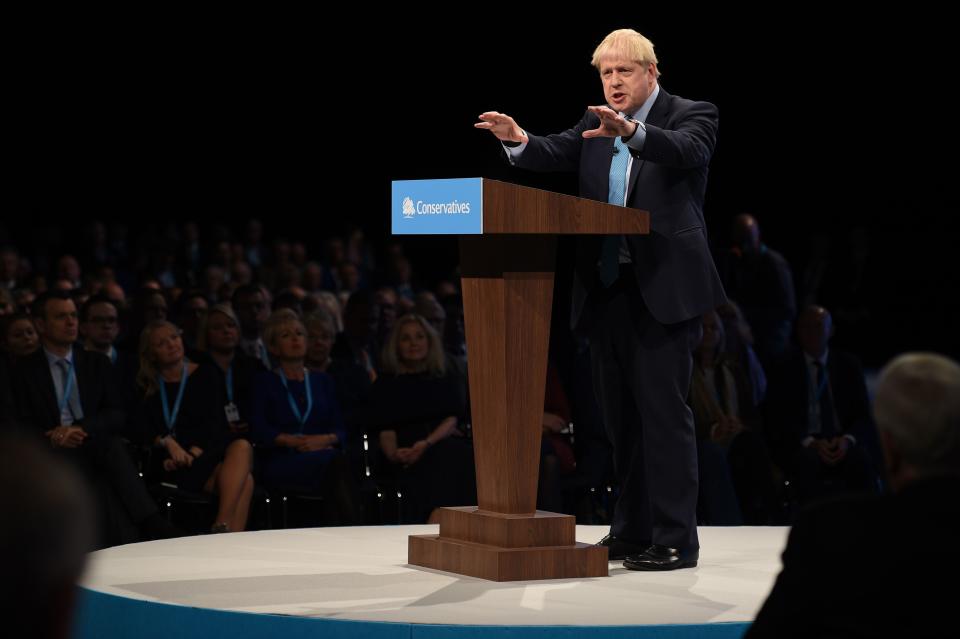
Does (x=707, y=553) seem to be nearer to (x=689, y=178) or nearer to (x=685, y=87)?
(x=689, y=178)

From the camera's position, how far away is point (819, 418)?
18.3ft

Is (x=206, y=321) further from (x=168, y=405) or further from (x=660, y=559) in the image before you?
(x=660, y=559)

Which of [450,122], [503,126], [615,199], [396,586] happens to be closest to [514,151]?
[503,126]

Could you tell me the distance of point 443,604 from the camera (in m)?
2.78

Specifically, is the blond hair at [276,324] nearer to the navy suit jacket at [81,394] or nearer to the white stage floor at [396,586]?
the navy suit jacket at [81,394]

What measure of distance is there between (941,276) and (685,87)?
282 cm

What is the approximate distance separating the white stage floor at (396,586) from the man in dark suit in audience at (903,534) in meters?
1.12

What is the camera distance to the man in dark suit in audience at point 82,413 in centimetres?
469

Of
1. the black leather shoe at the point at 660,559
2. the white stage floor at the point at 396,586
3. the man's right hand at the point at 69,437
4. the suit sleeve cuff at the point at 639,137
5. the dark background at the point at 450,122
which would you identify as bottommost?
the white stage floor at the point at 396,586

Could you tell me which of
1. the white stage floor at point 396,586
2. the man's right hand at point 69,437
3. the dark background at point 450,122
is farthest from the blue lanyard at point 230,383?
the dark background at point 450,122

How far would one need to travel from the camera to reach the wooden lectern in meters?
2.98

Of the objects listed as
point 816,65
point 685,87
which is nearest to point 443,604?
point 685,87

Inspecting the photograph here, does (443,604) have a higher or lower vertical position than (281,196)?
lower

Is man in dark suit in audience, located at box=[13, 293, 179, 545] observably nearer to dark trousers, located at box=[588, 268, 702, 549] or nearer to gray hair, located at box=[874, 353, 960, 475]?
dark trousers, located at box=[588, 268, 702, 549]
